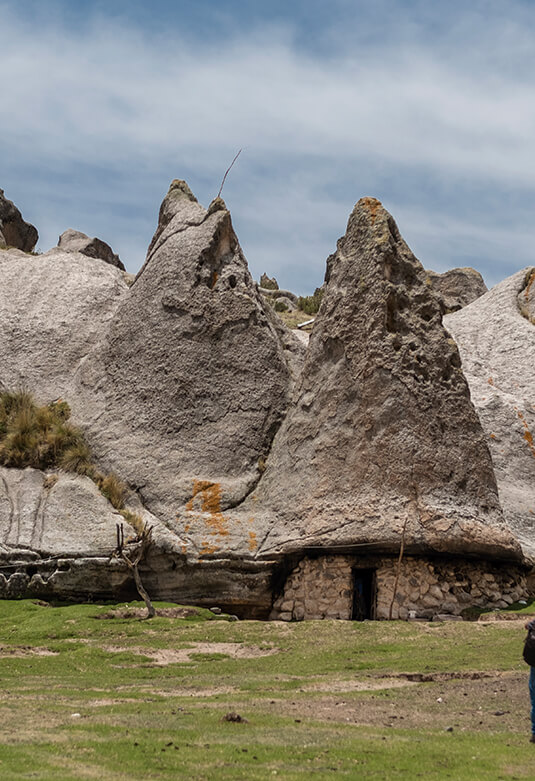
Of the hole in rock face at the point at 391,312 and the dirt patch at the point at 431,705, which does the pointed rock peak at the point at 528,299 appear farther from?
the dirt patch at the point at 431,705

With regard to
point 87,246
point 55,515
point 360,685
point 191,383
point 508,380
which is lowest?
point 360,685

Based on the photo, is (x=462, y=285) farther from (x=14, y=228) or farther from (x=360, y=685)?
(x=360, y=685)

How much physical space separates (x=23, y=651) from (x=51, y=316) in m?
14.2

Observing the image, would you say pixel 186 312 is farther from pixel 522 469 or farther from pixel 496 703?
pixel 496 703

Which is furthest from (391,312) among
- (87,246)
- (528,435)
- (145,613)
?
(87,246)

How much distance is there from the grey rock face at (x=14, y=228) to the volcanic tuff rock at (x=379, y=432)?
27.8 meters

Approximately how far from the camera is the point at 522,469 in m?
24.8

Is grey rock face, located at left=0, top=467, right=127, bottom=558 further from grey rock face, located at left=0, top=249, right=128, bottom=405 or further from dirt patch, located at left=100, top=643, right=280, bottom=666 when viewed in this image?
dirt patch, located at left=100, top=643, right=280, bottom=666

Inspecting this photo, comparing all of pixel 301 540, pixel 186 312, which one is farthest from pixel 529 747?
pixel 186 312

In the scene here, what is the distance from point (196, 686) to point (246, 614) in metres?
7.39

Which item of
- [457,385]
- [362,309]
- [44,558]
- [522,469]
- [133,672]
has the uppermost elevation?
[362,309]

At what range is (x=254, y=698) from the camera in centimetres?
1212

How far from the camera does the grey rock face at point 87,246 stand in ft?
147

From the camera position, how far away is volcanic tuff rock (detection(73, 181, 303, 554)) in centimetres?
2262
